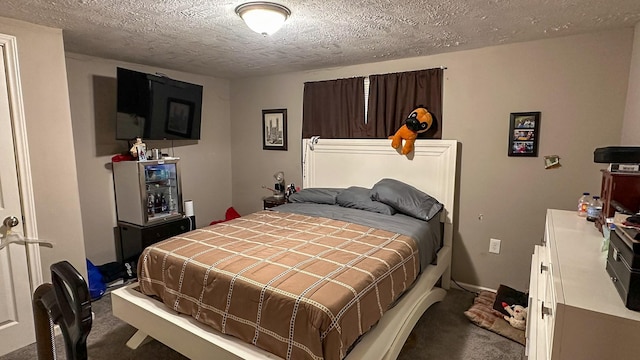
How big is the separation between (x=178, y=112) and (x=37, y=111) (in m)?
1.53

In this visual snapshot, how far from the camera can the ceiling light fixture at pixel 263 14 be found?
78.2 inches

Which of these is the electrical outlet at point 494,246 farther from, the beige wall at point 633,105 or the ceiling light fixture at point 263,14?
the ceiling light fixture at point 263,14

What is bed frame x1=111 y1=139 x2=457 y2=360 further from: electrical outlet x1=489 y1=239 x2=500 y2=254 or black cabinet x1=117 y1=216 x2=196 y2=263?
black cabinet x1=117 y1=216 x2=196 y2=263

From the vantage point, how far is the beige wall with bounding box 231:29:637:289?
102 inches

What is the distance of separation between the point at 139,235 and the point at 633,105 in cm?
427

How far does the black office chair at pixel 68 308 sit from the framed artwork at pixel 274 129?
3.59 m

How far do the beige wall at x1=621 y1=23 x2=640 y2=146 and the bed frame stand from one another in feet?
3.93

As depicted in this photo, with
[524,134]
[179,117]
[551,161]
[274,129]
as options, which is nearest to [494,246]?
[551,161]

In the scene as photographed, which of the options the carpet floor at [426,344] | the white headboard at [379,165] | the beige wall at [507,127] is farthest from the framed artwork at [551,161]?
the carpet floor at [426,344]

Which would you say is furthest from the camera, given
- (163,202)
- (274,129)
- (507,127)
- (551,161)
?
(274,129)

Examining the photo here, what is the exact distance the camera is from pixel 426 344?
2404 mm

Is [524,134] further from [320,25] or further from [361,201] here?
[320,25]

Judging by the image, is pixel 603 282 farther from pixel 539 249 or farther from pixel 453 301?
pixel 453 301

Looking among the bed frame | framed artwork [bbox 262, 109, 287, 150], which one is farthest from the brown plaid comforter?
framed artwork [bbox 262, 109, 287, 150]
